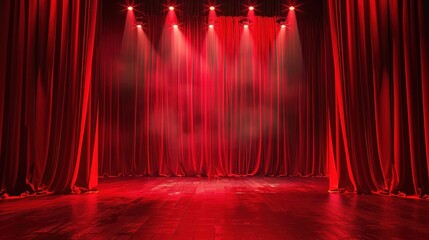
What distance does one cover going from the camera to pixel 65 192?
496cm

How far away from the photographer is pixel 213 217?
3209 mm

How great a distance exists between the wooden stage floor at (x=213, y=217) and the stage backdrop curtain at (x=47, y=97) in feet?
1.44

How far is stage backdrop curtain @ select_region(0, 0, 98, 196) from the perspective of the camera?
4.74 m

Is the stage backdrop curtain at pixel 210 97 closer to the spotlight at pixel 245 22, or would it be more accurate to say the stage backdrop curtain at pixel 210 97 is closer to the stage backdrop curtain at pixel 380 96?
the spotlight at pixel 245 22

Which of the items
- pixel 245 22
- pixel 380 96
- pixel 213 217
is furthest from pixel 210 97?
pixel 213 217

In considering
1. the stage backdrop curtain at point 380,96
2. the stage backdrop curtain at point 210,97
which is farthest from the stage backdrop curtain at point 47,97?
the stage backdrop curtain at point 210,97

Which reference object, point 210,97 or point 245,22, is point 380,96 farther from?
point 245,22

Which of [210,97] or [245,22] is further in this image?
[245,22]

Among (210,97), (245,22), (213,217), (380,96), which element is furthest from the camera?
(245,22)

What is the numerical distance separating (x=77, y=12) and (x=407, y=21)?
4.11 meters

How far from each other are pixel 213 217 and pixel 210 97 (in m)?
5.68

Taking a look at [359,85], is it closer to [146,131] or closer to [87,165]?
[87,165]

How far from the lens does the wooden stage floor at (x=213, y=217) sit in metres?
2.59

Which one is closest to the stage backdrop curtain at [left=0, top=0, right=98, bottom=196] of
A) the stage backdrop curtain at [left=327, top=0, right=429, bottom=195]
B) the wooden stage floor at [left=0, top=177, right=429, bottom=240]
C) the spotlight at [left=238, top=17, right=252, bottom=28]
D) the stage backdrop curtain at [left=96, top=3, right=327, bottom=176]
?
the wooden stage floor at [left=0, top=177, right=429, bottom=240]
